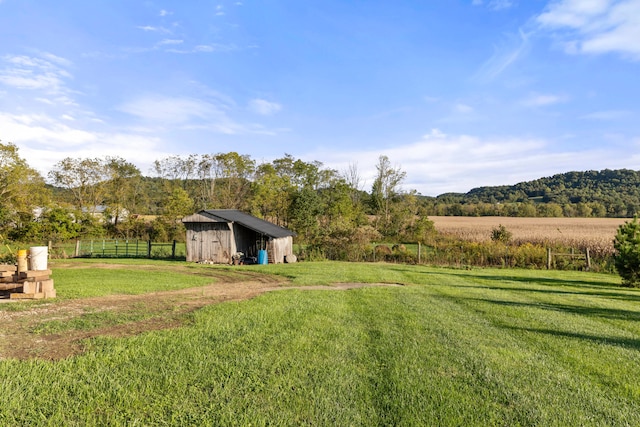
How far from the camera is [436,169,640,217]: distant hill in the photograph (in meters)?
70.6

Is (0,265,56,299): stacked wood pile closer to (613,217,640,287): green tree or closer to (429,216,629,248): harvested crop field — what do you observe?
(613,217,640,287): green tree

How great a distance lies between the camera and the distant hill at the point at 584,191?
70.6m

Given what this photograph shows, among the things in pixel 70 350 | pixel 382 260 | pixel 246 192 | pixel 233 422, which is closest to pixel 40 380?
pixel 70 350

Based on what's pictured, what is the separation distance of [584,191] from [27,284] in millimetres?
95574

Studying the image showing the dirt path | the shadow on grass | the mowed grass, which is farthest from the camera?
the shadow on grass

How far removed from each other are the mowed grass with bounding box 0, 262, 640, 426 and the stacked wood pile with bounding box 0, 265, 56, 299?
429 cm

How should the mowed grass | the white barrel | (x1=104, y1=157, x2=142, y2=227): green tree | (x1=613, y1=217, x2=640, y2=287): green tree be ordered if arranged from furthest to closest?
(x1=104, y1=157, x2=142, y2=227): green tree, (x1=613, y1=217, x2=640, y2=287): green tree, the white barrel, the mowed grass

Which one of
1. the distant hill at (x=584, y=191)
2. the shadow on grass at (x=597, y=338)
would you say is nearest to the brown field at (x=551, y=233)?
the shadow on grass at (x=597, y=338)

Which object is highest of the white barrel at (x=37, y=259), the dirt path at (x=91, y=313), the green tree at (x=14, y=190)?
the green tree at (x=14, y=190)

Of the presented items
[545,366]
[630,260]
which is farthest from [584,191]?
[545,366]

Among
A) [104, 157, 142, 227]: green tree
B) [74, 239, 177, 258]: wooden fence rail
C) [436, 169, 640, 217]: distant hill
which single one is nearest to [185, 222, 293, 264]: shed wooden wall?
[74, 239, 177, 258]: wooden fence rail

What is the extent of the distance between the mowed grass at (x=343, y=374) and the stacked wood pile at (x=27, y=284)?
14.1 ft

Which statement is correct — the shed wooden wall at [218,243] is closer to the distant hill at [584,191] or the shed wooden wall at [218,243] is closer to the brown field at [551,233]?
the brown field at [551,233]

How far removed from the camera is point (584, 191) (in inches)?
3155
